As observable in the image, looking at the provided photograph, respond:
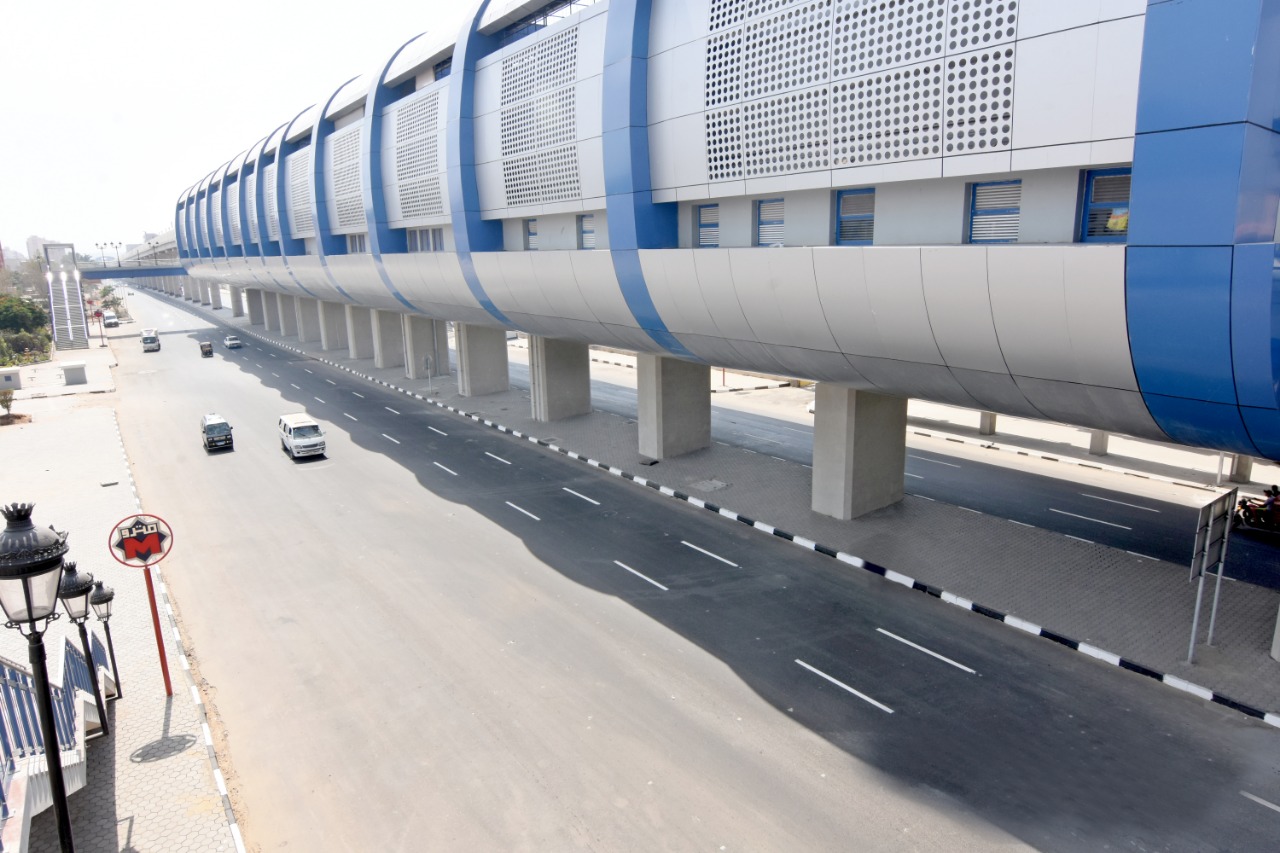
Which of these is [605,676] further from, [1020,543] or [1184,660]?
[1020,543]

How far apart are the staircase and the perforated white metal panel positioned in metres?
54.7

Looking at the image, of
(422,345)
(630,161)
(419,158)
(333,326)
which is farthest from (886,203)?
(333,326)

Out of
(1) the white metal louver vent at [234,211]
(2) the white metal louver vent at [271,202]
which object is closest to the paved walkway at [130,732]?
(2) the white metal louver vent at [271,202]

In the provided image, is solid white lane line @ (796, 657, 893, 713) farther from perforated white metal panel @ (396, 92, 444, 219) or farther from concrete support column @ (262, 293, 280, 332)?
concrete support column @ (262, 293, 280, 332)

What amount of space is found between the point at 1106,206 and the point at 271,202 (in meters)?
51.8

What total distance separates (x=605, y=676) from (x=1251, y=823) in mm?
8618

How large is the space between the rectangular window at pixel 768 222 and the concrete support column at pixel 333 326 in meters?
46.3

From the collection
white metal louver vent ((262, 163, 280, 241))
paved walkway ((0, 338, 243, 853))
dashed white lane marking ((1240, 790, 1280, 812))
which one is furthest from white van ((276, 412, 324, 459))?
white metal louver vent ((262, 163, 280, 241))

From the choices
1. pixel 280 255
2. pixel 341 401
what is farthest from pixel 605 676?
pixel 280 255

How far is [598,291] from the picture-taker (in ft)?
66.3

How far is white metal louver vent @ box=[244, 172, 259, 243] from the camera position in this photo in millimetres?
53562

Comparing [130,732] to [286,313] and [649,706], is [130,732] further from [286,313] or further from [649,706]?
[286,313]

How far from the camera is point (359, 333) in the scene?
170ft

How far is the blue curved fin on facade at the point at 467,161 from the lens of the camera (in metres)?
24.7
